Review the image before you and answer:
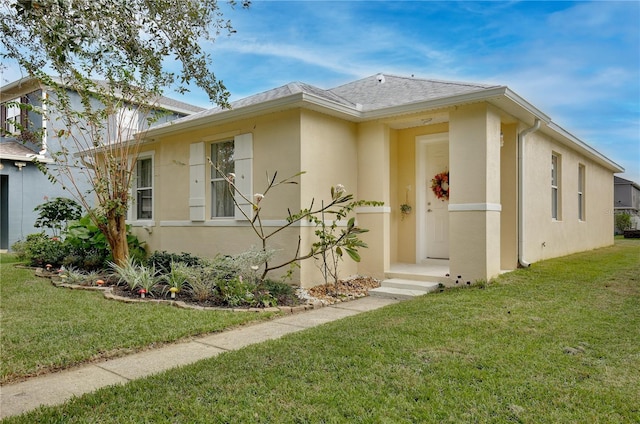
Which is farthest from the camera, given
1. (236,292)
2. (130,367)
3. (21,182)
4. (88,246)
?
(21,182)

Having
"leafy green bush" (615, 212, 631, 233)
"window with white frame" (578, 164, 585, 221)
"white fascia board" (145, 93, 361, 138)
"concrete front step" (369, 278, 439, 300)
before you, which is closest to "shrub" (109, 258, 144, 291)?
"white fascia board" (145, 93, 361, 138)

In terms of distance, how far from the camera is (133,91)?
6672mm

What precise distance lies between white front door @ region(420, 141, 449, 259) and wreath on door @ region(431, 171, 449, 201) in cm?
9

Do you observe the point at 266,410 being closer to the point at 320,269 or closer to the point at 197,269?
the point at 197,269

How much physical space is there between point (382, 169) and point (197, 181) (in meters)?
3.50

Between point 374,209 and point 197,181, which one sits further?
point 197,181

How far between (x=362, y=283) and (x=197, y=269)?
2.71m

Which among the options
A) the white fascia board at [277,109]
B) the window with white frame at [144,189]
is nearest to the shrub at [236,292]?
the white fascia board at [277,109]

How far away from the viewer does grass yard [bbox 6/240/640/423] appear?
96.6 inches

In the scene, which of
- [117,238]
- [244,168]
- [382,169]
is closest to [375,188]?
[382,169]

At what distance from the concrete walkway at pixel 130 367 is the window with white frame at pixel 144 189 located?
6010mm

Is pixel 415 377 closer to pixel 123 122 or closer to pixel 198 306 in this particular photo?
pixel 198 306

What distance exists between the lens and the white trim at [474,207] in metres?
6.34

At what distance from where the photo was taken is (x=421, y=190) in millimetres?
8281
